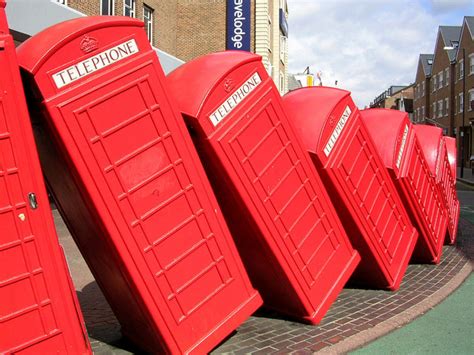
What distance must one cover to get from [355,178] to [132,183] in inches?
102

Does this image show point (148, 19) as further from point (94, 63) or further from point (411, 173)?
point (94, 63)

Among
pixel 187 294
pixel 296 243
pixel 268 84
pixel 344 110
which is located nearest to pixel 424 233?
pixel 344 110

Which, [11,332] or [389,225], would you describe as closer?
[11,332]

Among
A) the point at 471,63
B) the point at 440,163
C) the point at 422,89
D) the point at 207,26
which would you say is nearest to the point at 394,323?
the point at 440,163

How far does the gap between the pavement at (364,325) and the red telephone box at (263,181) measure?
259mm

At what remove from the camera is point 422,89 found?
5909cm

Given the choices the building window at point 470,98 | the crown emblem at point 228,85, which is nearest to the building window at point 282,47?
the building window at point 470,98

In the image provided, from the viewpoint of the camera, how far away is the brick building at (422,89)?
56.5m

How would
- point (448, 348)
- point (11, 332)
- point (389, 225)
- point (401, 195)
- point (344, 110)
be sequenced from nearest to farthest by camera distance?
point (11, 332)
point (448, 348)
point (344, 110)
point (389, 225)
point (401, 195)

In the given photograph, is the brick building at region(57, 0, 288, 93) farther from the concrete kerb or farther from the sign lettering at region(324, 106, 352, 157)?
the concrete kerb

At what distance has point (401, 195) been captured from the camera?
225 inches

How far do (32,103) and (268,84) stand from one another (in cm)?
202

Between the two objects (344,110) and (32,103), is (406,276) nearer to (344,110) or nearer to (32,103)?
(344,110)

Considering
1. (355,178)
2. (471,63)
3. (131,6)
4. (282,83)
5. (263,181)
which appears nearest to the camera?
(263,181)
